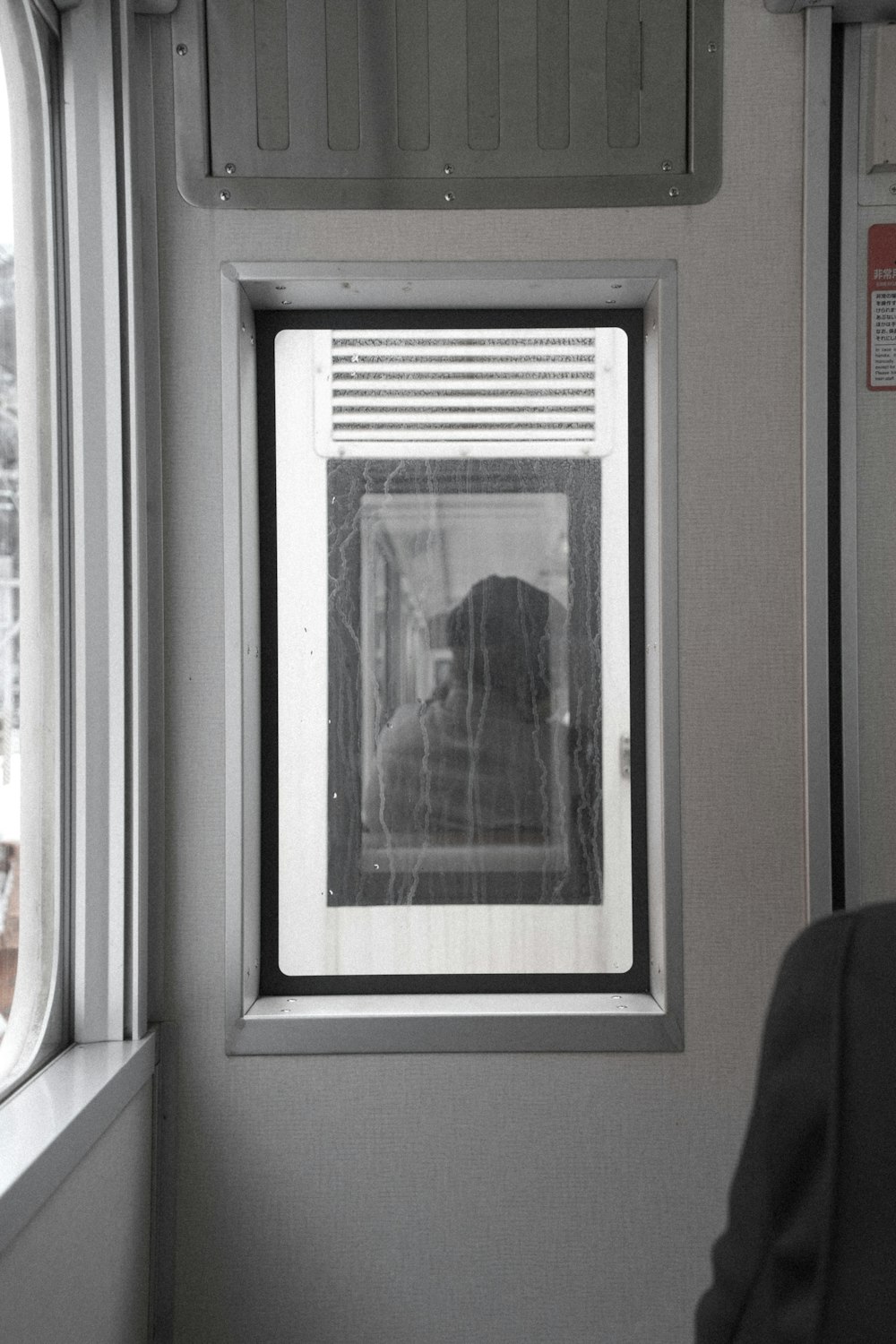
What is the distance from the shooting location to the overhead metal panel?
1697mm

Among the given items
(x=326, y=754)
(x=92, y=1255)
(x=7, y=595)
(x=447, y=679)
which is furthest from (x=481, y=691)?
(x=92, y=1255)

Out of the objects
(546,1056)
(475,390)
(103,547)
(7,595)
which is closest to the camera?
(7,595)

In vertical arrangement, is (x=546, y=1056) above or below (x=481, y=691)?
below

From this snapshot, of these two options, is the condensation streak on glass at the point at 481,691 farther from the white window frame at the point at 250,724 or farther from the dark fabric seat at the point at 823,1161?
the dark fabric seat at the point at 823,1161

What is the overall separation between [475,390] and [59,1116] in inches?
52.5

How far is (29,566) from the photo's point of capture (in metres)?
1.53

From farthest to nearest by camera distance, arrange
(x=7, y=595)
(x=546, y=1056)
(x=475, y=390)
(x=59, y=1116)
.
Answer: (x=475, y=390) → (x=546, y=1056) → (x=7, y=595) → (x=59, y=1116)

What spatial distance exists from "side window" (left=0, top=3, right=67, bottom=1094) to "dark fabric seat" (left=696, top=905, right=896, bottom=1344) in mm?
1169

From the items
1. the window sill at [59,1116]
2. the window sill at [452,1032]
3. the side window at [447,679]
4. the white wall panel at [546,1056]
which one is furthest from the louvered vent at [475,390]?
the window sill at [59,1116]

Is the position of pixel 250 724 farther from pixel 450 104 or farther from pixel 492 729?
pixel 450 104

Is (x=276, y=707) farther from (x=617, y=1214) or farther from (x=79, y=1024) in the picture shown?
(x=617, y=1214)

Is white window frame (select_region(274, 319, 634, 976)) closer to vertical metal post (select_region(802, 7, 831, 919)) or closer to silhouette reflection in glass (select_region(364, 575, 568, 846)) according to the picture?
silhouette reflection in glass (select_region(364, 575, 568, 846))

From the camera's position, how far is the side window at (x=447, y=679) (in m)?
1.87

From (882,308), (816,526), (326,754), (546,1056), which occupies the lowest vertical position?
(546,1056)
